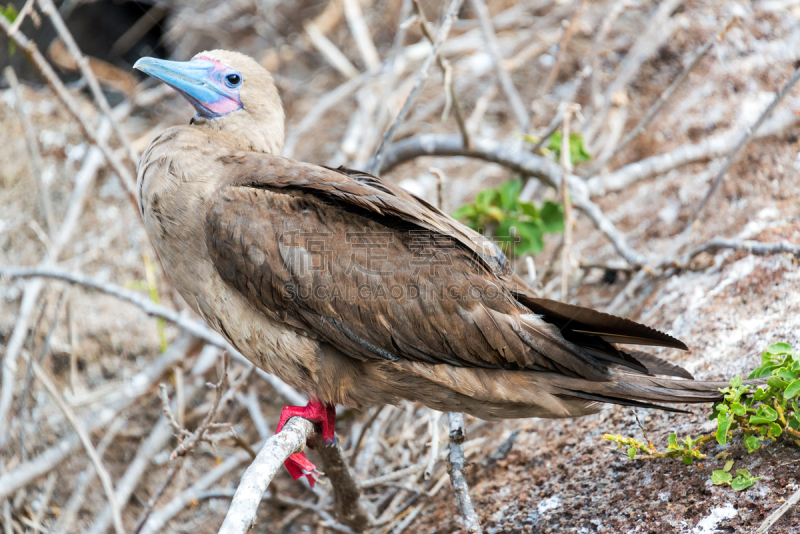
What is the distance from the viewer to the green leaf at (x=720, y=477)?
7.19 feet

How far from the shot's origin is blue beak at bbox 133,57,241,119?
2926 mm

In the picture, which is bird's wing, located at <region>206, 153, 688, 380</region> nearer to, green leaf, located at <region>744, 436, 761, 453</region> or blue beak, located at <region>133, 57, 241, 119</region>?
green leaf, located at <region>744, 436, 761, 453</region>

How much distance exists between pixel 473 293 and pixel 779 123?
2.42 meters

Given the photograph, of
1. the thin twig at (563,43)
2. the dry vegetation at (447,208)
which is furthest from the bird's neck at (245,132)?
the thin twig at (563,43)

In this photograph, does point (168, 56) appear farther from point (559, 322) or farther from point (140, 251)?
point (559, 322)

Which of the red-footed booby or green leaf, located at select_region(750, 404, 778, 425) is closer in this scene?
green leaf, located at select_region(750, 404, 778, 425)

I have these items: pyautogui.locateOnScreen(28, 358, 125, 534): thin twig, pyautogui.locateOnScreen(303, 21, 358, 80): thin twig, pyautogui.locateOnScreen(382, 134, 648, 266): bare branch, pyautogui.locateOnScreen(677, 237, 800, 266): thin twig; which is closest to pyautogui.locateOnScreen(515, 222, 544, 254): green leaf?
pyautogui.locateOnScreen(382, 134, 648, 266): bare branch

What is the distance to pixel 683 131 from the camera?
451 cm

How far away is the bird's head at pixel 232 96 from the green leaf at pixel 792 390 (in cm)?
236

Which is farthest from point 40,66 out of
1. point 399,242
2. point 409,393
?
point 409,393

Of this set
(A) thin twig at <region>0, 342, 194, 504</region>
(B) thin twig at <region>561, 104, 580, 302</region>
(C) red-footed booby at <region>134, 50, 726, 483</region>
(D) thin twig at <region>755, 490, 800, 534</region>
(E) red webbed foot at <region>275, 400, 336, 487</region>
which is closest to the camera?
(D) thin twig at <region>755, 490, 800, 534</region>

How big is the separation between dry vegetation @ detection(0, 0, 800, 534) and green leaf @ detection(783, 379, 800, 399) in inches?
11.8

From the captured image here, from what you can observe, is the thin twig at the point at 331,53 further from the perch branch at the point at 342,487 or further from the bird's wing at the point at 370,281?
the perch branch at the point at 342,487

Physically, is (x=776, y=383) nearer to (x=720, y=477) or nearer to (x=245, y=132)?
(x=720, y=477)
